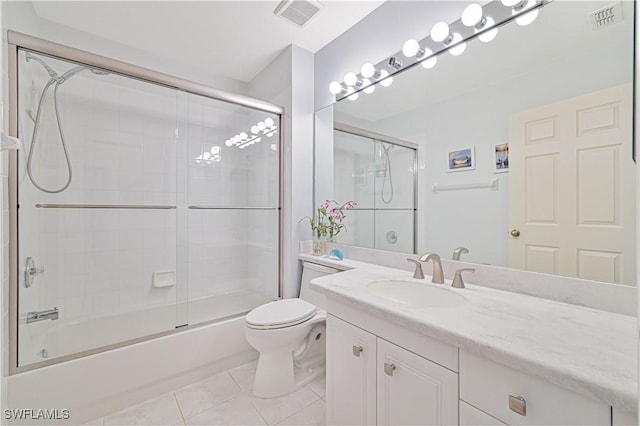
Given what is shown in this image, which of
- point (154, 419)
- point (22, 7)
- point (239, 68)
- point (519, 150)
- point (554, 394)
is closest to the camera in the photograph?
point (554, 394)

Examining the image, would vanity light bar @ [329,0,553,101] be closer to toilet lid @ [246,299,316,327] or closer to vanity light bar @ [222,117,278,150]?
vanity light bar @ [222,117,278,150]

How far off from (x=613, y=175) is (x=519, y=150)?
0.31m

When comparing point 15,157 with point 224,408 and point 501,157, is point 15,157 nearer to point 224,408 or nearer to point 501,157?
point 224,408

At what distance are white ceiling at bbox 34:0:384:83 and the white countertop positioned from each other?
1827 millimetres

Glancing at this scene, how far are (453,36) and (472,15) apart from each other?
115mm

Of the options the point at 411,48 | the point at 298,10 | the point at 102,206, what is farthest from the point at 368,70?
the point at 102,206

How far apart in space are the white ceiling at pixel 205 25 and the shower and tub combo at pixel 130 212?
39cm

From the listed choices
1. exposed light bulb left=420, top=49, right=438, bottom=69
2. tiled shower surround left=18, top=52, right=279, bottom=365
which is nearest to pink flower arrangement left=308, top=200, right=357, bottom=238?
tiled shower surround left=18, top=52, right=279, bottom=365

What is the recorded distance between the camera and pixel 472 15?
1.28m

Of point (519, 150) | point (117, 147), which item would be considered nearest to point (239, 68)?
point (117, 147)

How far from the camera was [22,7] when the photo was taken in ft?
5.05

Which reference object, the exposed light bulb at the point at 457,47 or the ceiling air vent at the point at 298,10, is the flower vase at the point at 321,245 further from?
the ceiling air vent at the point at 298,10

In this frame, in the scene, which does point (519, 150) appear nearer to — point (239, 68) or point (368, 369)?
point (368, 369)

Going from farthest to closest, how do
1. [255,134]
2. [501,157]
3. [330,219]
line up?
1. [255,134]
2. [330,219]
3. [501,157]
